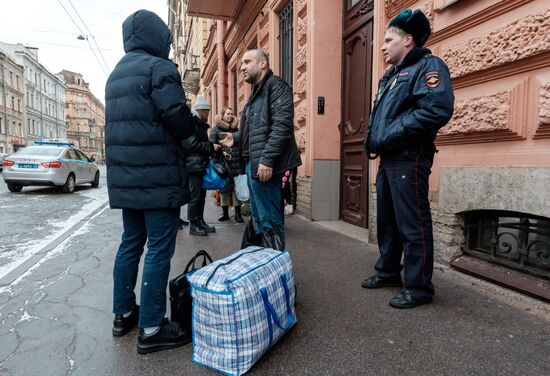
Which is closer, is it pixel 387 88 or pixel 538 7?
pixel 538 7

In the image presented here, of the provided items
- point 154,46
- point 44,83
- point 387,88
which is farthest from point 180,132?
point 44,83

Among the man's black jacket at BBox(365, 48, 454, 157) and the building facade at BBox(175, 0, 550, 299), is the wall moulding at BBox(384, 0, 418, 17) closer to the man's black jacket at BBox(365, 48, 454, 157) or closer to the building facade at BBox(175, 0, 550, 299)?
the building facade at BBox(175, 0, 550, 299)

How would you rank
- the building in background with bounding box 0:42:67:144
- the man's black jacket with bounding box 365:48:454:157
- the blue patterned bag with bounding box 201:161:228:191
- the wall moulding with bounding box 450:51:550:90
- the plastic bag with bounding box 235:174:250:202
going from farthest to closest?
1. the building in background with bounding box 0:42:67:144
2. the plastic bag with bounding box 235:174:250:202
3. the blue patterned bag with bounding box 201:161:228:191
4. the wall moulding with bounding box 450:51:550:90
5. the man's black jacket with bounding box 365:48:454:157

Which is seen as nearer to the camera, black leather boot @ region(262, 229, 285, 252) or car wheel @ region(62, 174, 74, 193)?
black leather boot @ region(262, 229, 285, 252)

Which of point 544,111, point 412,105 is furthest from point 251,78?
point 544,111

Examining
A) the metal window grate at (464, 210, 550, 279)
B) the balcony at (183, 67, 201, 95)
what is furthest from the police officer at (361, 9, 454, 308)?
the balcony at (183, 67, 201, 95)

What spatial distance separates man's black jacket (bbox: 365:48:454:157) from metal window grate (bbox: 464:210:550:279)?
3.24ft

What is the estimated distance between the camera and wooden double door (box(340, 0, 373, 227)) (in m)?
5.04

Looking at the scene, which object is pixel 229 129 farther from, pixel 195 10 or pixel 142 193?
pixel 195 10

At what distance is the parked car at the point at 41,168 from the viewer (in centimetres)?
1033

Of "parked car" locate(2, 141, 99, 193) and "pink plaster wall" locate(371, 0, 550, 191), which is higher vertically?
"pink plaster wall" locate(371, 0, 550, 191)

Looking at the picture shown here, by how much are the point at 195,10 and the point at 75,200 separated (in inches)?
260

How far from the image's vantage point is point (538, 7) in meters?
2.48

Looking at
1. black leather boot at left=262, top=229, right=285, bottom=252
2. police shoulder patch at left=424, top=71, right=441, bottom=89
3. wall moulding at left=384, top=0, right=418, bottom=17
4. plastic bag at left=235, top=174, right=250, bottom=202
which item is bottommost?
black leather boot at left=262, top=229, right=285, bottom=252
